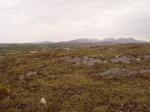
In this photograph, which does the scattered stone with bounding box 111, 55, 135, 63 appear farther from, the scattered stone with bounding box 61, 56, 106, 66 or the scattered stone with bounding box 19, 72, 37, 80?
the scattered stone with bounding box 19, 72, 37, 80

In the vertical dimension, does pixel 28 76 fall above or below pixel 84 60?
below

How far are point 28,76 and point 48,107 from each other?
12.2 meters

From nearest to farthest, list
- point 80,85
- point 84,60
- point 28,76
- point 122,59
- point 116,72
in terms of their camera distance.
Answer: point 80,85 → point 116,72 → point 28,76 → point 122,59 → point 84,60

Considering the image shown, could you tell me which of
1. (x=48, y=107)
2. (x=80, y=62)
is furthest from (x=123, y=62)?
(x=48, y=107)

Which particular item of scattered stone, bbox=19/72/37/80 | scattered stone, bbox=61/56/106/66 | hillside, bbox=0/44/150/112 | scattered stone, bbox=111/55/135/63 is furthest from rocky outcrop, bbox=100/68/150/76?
scattered stone, bbox=19/72/37/80

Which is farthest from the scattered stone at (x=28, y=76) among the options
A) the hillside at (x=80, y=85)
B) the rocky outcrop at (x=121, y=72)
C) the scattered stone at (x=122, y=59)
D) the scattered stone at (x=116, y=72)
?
the scattered stone at (x=122, y=59)

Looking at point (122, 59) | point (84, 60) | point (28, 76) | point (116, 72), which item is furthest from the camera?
point (84, 60)

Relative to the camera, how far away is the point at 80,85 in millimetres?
29547

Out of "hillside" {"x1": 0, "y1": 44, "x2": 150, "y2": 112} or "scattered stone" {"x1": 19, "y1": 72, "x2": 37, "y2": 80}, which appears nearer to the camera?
"hillside" {"x1": 0, "y1": 44, "x2": 150, "y2": 112}

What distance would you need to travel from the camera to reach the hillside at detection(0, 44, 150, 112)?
78.2 ft

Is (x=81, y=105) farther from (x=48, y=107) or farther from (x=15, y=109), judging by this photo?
(x=15, y=109)

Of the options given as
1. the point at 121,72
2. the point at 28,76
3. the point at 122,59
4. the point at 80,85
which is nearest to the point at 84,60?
the point at 122,59

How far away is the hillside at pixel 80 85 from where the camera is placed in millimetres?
23828

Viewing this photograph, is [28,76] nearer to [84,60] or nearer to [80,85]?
[80,85]
